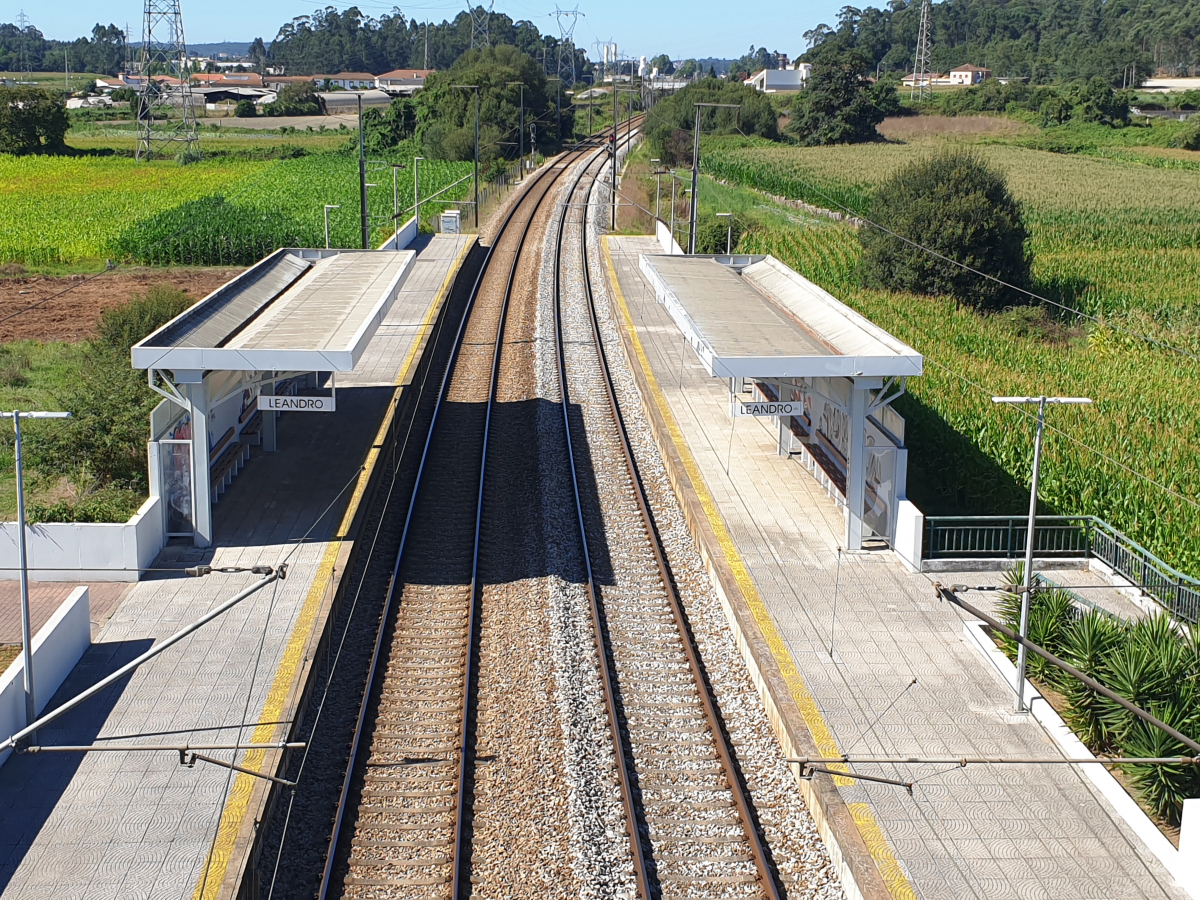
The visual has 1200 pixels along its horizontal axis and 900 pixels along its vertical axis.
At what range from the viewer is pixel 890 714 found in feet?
44.4

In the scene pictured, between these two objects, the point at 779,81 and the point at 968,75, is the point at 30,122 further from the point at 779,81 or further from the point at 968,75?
the point at 968,75

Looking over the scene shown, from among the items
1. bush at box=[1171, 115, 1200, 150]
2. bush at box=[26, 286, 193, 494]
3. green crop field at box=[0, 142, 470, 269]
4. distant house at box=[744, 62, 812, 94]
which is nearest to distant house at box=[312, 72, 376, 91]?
distant house at box=[744, 62, 812, 94]

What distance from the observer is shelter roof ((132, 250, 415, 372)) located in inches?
680

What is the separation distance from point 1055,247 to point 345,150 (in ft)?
179

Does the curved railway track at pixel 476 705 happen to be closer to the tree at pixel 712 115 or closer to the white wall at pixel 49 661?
the white wall at pixel 49 661

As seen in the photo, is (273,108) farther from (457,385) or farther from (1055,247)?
(457,385)

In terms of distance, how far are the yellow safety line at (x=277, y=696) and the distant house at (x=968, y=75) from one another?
521ft

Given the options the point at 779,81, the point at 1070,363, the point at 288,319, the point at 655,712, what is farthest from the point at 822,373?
the point at 779,81

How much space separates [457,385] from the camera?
2864 cm

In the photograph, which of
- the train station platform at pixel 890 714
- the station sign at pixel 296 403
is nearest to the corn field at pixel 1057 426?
the train station platform at pixel 890 714

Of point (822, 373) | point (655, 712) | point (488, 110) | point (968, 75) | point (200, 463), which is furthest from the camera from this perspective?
point (968, 75)

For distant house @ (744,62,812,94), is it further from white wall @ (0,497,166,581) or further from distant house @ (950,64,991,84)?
white wall @ (0,497,166,581)

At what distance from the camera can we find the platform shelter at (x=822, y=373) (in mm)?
17656

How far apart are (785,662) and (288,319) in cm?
1058
